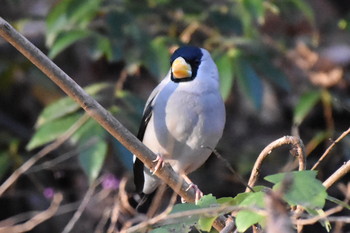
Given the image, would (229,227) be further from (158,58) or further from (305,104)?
(305,104)

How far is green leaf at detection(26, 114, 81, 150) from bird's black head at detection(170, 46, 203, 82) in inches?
26.5

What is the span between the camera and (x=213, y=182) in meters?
5.60

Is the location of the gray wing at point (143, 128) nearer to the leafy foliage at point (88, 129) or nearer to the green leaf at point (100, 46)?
the leafy foliage at point (88, 129)

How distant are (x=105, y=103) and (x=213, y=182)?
147 cm

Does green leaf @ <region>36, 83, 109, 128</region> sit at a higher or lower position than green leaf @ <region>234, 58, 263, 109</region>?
higher

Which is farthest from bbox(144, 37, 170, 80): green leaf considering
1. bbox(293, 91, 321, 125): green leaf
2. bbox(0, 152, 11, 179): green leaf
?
bbox(0, 152, 11, 179): green leaf

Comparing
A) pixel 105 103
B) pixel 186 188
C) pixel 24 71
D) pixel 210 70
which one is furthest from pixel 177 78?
pixel 24 71

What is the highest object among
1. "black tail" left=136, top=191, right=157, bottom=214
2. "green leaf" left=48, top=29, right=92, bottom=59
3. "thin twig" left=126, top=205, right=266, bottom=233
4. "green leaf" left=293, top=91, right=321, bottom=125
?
"green leaf" left=48, top=29, right=92, bottom=59

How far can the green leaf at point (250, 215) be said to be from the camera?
1.88 meters

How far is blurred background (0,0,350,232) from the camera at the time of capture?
4.34 meters

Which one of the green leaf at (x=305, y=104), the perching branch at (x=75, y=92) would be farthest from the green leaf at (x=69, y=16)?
the perching branch at (x=75, y=92)

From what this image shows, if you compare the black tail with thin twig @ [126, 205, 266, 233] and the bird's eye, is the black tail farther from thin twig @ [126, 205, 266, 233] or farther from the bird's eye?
thin twig @ [126, 205, 266, 233]

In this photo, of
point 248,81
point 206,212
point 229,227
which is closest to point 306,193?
point 206,212

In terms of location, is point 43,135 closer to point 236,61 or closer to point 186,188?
point 236,61
